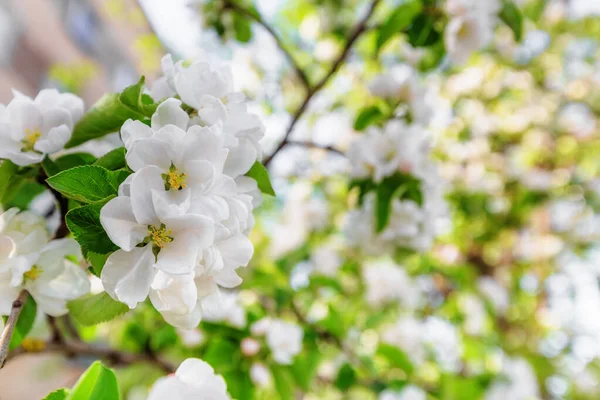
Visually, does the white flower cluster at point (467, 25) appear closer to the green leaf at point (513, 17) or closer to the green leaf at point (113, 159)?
the green leaf at point (513, 17)

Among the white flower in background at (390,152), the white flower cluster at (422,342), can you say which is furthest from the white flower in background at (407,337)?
the white flower in background at (390,152)

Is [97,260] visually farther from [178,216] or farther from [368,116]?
[368,116]

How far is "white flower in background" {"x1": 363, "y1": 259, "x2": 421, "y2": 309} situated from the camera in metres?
1.87

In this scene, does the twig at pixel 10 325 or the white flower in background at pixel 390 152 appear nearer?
the twig at pixel 10 325

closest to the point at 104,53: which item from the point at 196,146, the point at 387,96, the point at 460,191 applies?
the point at 460,191

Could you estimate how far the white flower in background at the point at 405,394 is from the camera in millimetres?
1201

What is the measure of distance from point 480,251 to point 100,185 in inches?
94.9

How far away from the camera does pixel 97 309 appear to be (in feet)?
1.64

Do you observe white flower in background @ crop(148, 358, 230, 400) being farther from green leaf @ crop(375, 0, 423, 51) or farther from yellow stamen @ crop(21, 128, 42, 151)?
green leaf @ crop(375, 0, 423, 51)

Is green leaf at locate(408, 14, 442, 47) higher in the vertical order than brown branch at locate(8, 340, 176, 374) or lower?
higher

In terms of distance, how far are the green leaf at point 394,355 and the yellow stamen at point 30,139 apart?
3.19ft

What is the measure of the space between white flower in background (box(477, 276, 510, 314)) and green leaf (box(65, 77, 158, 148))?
2052 mm

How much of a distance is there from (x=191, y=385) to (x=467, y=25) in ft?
2.93

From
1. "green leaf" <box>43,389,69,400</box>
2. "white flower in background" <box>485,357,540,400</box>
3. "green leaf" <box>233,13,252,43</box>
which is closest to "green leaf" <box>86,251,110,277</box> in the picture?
"green leaf" <box>43,389,69,400</box>
